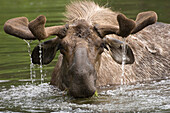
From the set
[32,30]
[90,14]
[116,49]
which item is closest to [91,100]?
[116,49]

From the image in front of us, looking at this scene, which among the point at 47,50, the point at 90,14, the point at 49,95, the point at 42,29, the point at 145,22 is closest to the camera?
the point at 42,29

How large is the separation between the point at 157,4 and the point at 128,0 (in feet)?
6.81

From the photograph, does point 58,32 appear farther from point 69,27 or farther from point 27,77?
point 27,77

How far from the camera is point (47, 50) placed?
952 centimetres

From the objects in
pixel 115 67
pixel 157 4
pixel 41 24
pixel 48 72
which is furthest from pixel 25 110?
pixel 157 4

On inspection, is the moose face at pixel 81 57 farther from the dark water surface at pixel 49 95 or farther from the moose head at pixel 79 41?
the dark water surface at pixel 49 95

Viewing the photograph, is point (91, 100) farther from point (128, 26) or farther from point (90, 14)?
point (90, 14)

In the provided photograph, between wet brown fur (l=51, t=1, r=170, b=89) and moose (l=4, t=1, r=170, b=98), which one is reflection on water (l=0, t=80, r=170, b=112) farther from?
wet brown fur (l=51, t=1, r=170, b=89)

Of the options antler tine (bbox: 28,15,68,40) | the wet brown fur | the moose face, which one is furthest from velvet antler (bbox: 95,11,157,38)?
antler tine (bbox: 28,15,68,40)

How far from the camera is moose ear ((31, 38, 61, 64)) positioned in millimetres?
9337

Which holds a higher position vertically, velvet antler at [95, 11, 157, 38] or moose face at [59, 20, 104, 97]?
velvet antler at [95, 11, 157, 38]

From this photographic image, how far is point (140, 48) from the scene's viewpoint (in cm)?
1127

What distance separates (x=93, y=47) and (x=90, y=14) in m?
1.64

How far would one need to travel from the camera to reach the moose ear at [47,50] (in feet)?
30.6
